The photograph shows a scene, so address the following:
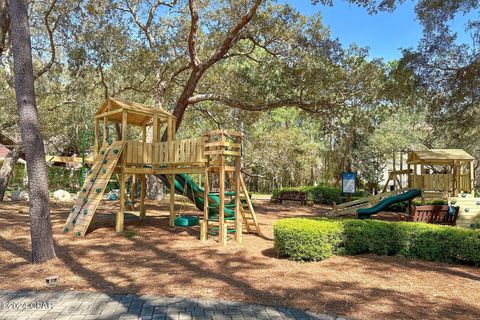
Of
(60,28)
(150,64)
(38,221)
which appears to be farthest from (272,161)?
(38,221)

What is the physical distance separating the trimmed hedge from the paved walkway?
2.55m

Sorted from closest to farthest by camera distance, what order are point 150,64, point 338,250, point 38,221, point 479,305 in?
1. point 479,305
2. point 38,221
3. point 338,250
4. point 150,64

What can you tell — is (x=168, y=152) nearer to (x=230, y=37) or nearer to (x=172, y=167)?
(x=172, y=167)

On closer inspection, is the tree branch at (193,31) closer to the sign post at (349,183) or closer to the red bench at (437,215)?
the sign post at (349,183)

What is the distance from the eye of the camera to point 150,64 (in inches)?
661

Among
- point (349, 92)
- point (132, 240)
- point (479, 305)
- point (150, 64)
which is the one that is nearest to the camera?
point (479, 305)

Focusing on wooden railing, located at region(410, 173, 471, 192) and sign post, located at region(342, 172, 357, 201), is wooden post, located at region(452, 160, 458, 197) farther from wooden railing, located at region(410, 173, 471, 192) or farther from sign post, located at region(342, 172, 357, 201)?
sign post, located at region(342, 172, 357, 201)

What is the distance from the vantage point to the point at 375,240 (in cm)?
758

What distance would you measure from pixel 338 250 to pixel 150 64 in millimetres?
12555

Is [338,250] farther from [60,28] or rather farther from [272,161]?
[272,161]

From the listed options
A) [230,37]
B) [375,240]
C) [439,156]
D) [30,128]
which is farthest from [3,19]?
[439,156]

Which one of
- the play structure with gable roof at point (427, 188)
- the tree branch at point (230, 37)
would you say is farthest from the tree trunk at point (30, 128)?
the play structure with gable roof at point (427, 188)

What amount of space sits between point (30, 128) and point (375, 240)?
21.9 feet

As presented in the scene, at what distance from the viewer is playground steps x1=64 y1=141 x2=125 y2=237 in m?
9.41
